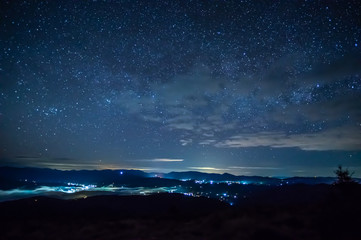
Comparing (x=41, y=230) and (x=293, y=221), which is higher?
(x=293, y=221)

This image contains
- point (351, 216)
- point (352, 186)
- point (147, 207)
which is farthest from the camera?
point (147, 207)

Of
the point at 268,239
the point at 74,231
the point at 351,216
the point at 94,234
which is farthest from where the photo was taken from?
the point at 74,231

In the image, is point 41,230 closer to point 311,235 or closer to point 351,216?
point 311,235

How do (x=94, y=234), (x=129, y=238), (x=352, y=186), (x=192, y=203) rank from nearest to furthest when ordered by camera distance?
(x=129, y=238) → (x=94, y=234) → (x=352, y=186) → (x=192, y=203)

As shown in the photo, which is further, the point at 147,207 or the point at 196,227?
the point at 147,207

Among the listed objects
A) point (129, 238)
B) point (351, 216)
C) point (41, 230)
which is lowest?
point (41, 230)

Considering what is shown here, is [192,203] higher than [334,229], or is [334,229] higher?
[334,229]

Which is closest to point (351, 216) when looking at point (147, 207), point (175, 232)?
point (175, 232)

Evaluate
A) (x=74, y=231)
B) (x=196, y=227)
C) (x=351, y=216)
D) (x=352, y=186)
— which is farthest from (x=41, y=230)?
(x=352, y=186)

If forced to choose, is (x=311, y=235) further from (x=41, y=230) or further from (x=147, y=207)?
(x=147, y=207)
